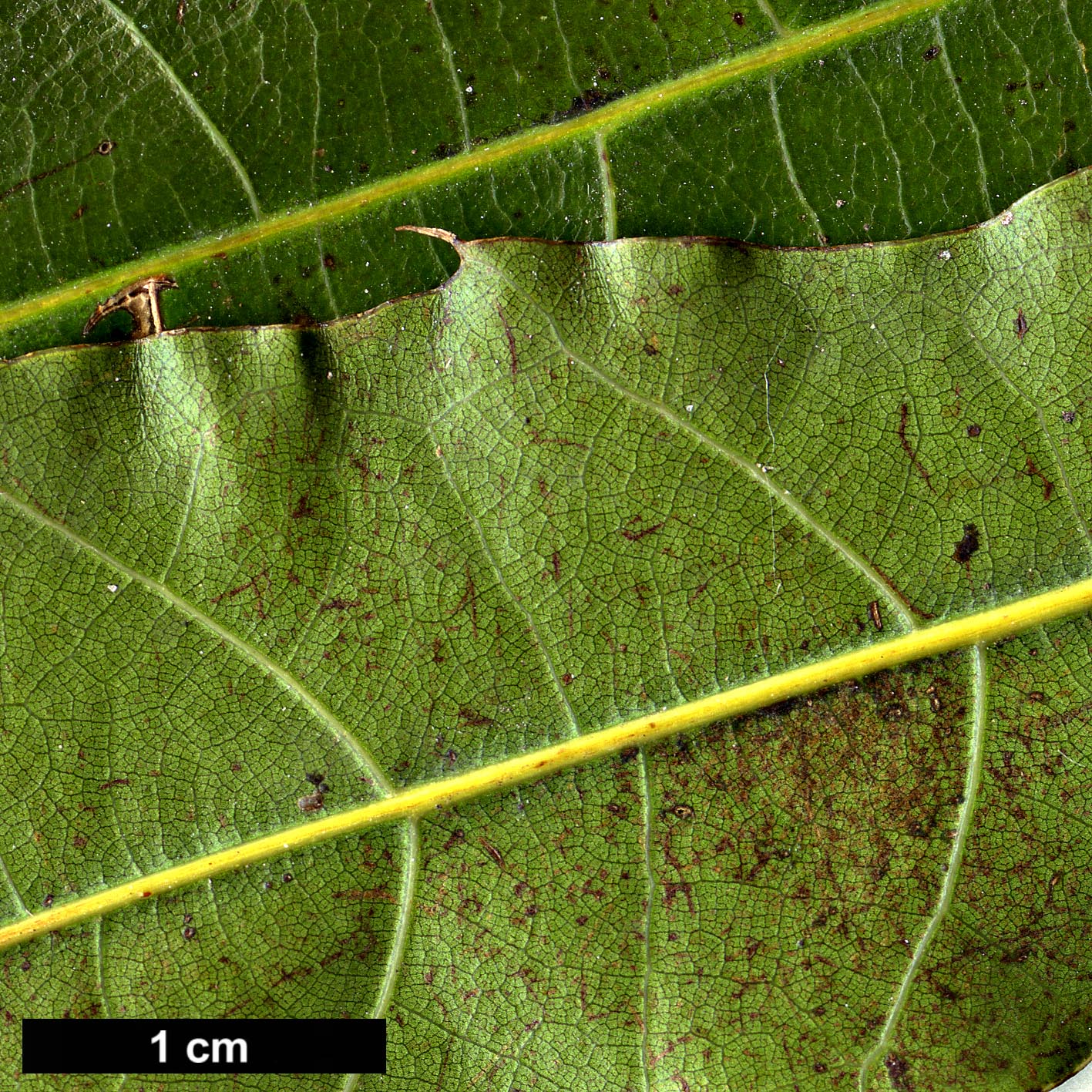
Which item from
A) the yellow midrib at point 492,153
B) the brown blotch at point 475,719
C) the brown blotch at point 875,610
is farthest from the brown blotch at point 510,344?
the brown blotch at point 875,610

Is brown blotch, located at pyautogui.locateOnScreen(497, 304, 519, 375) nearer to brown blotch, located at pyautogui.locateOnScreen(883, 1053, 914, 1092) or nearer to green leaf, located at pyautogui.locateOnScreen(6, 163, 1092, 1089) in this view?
green leaf, located at pyautogui.locateOnScreen(6, 163, 1092, 1089)

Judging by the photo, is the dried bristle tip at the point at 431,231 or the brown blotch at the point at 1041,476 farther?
the dried bristle tip at the point at 431,231

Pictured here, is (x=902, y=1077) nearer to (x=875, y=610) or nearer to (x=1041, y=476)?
(x=875, y=610)

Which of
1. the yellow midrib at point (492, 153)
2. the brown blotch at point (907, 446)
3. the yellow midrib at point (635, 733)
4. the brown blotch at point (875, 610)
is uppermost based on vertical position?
the yellow midrib at point (492, 153)

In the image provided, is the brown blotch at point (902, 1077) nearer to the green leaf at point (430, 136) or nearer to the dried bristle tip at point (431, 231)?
the green leaf at point (430, 136)

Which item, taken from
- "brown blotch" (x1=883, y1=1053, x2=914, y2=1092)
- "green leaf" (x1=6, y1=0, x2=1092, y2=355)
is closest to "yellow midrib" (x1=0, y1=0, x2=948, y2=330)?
"green leaf" (x1=6, y1=0, x2=1092, y2=355)

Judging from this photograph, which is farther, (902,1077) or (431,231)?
(431,231)

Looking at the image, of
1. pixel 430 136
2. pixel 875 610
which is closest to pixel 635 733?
pixel 875 610

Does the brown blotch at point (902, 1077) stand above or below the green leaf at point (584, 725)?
below
